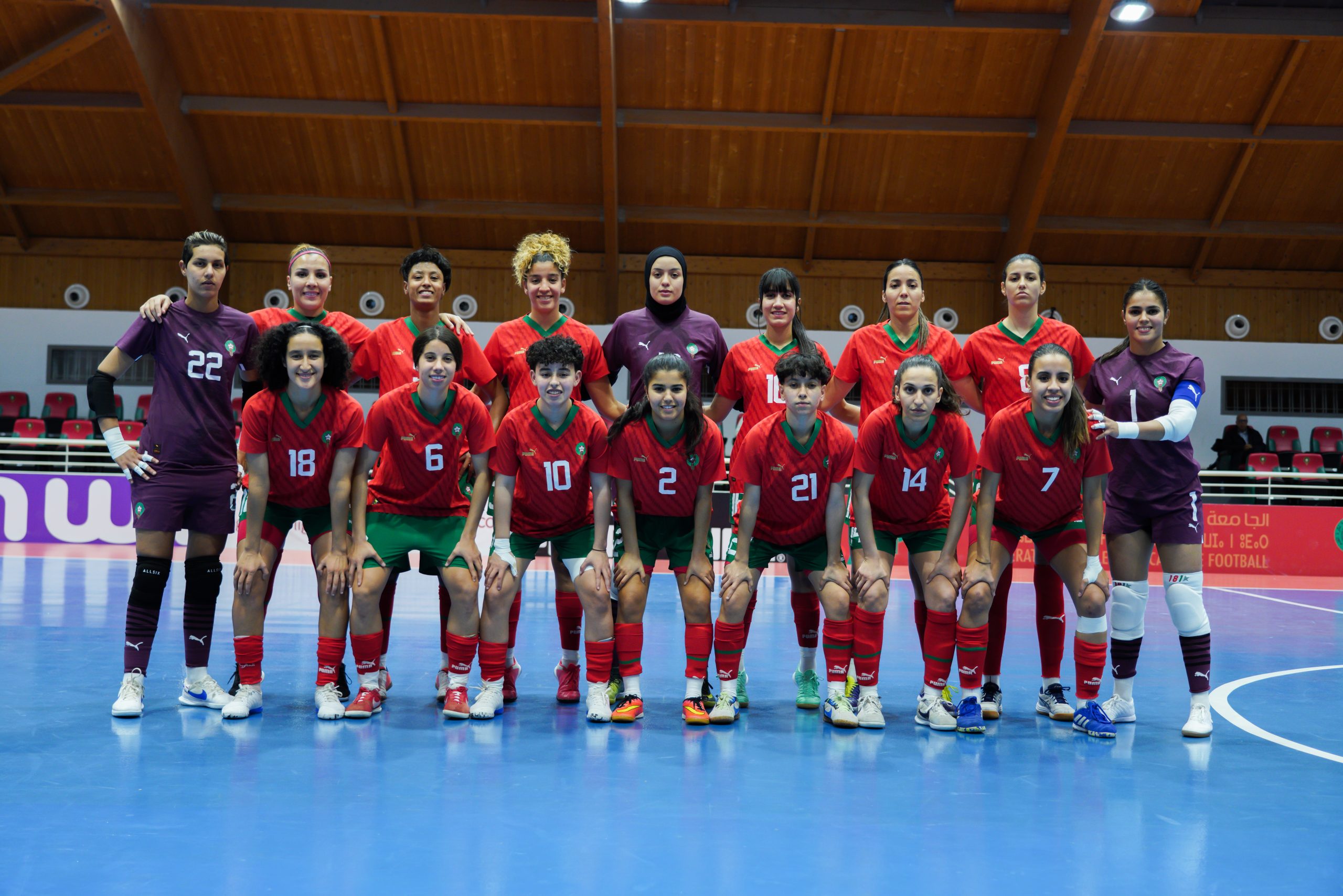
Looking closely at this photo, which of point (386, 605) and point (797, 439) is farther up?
point (797, 439)

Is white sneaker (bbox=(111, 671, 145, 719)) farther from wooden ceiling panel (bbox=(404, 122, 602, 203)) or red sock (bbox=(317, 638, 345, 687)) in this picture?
wooden ceiling panel (bbox=(404, 122, 602, 203))

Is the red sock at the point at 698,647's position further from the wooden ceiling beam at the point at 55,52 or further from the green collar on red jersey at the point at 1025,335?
the wooden ceiling beam at the point at 55,52

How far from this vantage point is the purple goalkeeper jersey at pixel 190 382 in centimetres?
468

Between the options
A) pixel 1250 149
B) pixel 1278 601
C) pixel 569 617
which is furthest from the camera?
pixel 1250 149

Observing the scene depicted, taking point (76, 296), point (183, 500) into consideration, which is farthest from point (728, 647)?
point (76, 296)

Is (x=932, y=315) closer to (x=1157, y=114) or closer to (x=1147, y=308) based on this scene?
(x=1157, y=114)

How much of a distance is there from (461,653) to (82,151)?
18099 millimetres

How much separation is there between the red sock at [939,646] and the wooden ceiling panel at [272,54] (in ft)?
49.2

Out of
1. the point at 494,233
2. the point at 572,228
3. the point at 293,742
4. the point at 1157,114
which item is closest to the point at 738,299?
the point at 572,228

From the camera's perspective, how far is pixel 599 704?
15.2ft

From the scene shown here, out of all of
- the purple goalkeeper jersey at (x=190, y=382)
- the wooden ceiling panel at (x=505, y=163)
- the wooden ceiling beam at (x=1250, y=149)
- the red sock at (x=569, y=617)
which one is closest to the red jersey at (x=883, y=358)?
the red sock at (x=569, y=617)

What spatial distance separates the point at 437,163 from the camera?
1844 centimetres

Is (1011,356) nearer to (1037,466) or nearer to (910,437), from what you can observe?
(1037,466)

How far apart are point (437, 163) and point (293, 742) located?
52.3 ft
